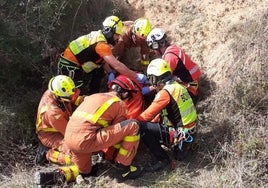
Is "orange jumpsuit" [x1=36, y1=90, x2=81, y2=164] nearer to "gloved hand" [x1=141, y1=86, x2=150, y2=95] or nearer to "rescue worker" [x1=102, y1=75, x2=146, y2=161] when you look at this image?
"rescue worker" [x1=102, y1=75, x2=146, y2=161]

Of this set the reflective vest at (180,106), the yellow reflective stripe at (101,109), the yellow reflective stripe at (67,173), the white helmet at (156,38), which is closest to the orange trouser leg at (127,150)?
the yellow reflective stripe at (101,109)

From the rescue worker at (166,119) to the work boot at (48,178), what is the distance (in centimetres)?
124

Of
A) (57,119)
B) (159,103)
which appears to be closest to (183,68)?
(159,103)

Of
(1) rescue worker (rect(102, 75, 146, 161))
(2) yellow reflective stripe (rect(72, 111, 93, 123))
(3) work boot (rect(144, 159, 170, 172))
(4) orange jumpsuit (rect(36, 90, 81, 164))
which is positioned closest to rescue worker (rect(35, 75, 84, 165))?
(4) orange jumpsuit (rect(36, 90, 81, 164))

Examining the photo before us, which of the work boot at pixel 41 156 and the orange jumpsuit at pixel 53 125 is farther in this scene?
the work boot at pixel 41 156

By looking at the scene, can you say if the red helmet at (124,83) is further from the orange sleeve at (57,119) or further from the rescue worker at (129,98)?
the orange sleeve at (57,119)

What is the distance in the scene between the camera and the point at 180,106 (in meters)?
6.83

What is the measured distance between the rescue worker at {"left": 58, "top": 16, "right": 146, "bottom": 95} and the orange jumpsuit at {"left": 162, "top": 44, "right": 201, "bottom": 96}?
55 cm

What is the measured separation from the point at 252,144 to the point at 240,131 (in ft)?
1.13

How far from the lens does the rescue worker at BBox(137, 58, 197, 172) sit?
6840 mm

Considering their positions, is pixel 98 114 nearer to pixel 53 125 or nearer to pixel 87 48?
pixel 53 125

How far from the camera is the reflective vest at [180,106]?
683cm

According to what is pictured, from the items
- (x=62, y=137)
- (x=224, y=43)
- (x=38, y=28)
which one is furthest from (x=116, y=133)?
(x=38, y=28)

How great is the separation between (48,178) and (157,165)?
5.14 ft
